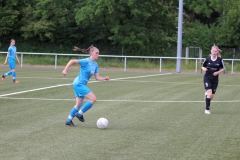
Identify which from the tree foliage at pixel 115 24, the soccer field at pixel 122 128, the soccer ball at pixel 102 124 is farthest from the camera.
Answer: the tree foliage at pixel 115 24

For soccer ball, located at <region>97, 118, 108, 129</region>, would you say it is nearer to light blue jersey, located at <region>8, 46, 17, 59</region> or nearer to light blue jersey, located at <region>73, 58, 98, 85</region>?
light blue jersey, located at <region>73, 58, 98, 85</region>

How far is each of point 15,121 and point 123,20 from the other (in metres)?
45.1

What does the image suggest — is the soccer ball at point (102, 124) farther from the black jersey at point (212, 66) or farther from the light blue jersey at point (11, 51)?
the light blue jersey at point (11, 51)

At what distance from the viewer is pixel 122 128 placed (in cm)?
1130

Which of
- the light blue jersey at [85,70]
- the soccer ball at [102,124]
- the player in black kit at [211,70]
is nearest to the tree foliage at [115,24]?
the player in black kit at [211,70]

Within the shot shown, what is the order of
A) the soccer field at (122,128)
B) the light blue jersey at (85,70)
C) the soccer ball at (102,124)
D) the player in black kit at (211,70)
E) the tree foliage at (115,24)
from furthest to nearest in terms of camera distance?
1. the tree foliage at (115,24)
2. the player in black kit at (211,70)
3. the light blue jersey at (85,70)
4. the soccer ball at (102,124)
5. the soccer field at (122,128)

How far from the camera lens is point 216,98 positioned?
18.6 meters

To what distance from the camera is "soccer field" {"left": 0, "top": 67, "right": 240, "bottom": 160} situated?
862 cm

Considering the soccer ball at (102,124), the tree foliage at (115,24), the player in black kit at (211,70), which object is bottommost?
the soccer ball at (102,124)

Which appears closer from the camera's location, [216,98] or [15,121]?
[15,121]

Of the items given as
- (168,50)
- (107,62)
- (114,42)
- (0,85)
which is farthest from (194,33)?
(0,85)

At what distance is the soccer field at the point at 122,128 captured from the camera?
8617mm

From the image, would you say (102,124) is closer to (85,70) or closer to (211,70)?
(85,70)

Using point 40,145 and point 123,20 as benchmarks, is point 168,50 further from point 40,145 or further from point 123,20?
point 40,145
